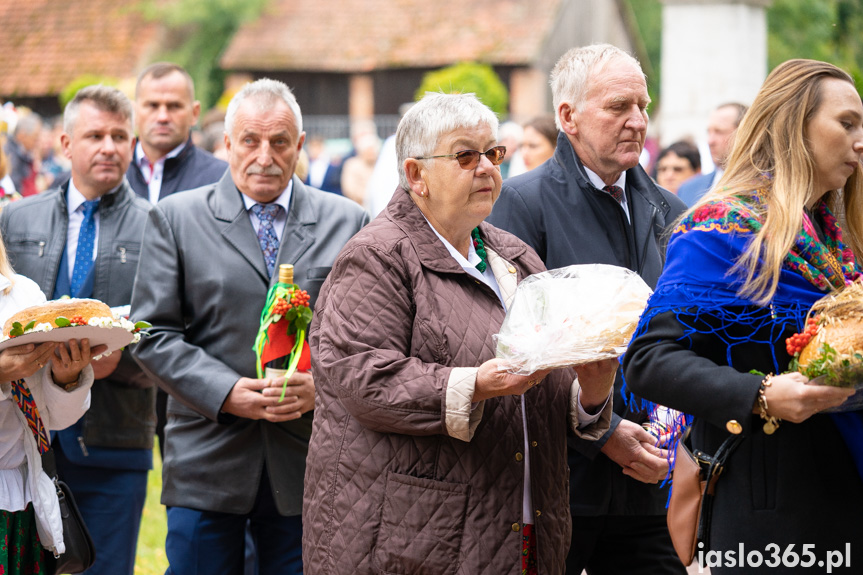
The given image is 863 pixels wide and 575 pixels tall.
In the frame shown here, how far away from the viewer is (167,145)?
254 inches

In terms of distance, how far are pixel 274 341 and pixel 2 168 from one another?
335cm

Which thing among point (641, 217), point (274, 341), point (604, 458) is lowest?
point (604, 458)

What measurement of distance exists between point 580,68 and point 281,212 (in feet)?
4.71

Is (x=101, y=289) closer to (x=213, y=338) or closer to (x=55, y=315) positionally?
(x=213, y=338)

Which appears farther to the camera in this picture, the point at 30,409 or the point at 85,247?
the point at 85,247

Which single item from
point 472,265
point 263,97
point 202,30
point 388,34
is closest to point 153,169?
point 263,97

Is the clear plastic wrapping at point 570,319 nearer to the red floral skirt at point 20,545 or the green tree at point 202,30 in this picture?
the red floral skirt at point 20,545

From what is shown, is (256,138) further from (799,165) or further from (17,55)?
(17,55)

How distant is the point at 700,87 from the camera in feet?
46.9

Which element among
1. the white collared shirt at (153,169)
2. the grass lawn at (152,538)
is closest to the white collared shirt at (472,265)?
the grass lawn at (152,538)

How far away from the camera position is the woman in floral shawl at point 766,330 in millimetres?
2971

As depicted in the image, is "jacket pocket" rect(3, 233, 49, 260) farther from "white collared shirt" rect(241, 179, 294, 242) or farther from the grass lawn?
the grass lawn

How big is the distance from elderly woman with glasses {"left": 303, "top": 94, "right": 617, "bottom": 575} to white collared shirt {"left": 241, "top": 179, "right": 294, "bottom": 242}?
4.10ft

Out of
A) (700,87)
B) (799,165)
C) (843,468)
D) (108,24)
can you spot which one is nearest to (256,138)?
(799,165)
